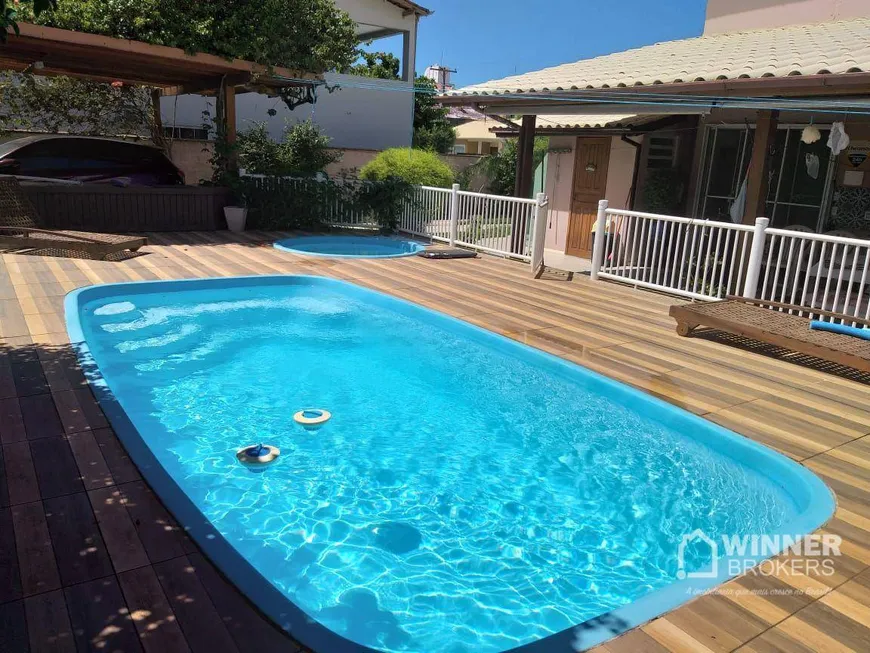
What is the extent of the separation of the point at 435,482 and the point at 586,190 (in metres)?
9.41

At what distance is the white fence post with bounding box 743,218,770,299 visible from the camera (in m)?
6.86

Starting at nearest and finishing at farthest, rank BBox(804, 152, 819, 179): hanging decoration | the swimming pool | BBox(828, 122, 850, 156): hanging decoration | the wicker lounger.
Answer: the swimming pool, the wicker lounger, BBox(828, 122, 850, 156): hanging decoration, BBox(804, 152, 819, 179): hanging decoration

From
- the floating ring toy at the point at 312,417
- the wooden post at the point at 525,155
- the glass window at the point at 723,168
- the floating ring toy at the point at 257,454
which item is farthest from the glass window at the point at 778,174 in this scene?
the floating ring toy at the point at 257,454

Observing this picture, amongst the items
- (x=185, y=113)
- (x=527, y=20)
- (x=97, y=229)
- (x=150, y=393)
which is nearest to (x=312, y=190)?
(x=97, y=229)

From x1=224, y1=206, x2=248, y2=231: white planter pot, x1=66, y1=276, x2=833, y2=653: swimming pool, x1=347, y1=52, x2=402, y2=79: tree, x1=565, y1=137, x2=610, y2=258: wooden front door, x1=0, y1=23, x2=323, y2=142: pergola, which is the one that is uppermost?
x1=347, y1=52, x2=402, y2=79: tree

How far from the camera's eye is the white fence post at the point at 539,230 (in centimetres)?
952

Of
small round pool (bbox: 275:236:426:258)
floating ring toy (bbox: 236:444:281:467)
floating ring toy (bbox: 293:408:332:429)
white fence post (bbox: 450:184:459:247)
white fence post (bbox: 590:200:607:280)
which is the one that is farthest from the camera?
small round pool (bbox: 275:236:426:258)

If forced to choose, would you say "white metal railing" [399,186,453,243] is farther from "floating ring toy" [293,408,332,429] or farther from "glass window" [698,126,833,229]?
"floating ring toy" [293,408,332,429]

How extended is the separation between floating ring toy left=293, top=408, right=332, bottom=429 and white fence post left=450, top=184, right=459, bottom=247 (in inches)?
275

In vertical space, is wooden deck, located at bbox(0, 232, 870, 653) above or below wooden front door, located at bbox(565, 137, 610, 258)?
below

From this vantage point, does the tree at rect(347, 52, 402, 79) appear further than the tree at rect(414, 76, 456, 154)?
Yes

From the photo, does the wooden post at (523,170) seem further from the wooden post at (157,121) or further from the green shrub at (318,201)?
the wooden post at (157,121)

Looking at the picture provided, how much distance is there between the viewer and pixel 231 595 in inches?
96.1

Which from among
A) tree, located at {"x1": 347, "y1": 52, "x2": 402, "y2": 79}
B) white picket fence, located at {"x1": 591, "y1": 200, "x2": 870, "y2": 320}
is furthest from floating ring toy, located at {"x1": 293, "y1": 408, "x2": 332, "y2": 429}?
tree, located at {"x1": 347, "y1": 52, "x2": 402, "y2": 79}
